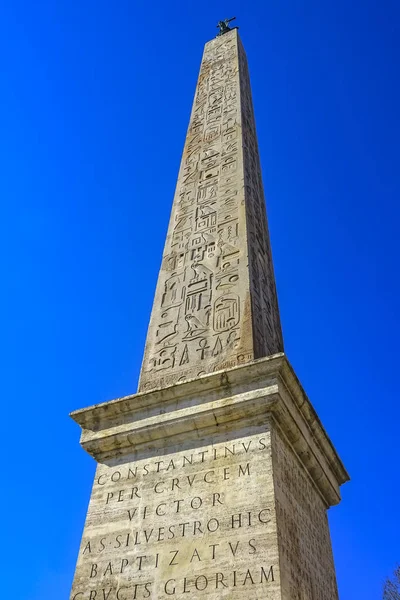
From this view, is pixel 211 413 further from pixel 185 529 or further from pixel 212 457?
pixel 185 529

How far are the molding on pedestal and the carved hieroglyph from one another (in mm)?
414

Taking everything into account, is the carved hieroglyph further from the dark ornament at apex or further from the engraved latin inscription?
the dark ornament at apex

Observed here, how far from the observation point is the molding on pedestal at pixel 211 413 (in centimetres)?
477

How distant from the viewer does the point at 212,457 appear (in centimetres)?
474

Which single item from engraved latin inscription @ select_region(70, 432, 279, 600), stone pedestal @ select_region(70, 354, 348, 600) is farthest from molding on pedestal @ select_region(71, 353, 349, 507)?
engraved latin inscription @ select_region(70, 432, 279, 600)

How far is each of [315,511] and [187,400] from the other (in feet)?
5.25

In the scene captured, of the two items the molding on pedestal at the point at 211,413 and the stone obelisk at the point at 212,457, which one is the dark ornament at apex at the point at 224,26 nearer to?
the stone obelisk at the point at 212,457

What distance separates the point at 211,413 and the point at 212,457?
13.4 inches

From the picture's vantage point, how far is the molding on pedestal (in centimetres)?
477

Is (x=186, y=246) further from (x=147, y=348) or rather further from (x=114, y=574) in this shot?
(x=114, y=574)

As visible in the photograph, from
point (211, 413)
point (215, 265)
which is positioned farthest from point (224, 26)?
point (211, 413)

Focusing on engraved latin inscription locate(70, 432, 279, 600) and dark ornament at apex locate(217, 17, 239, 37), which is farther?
dark ornament at apex locate(217, 17, 239, 37)

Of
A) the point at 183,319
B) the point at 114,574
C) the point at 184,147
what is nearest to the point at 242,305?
the point at 183,319

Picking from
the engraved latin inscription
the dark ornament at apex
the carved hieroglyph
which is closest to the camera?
the engraved latin inscription
